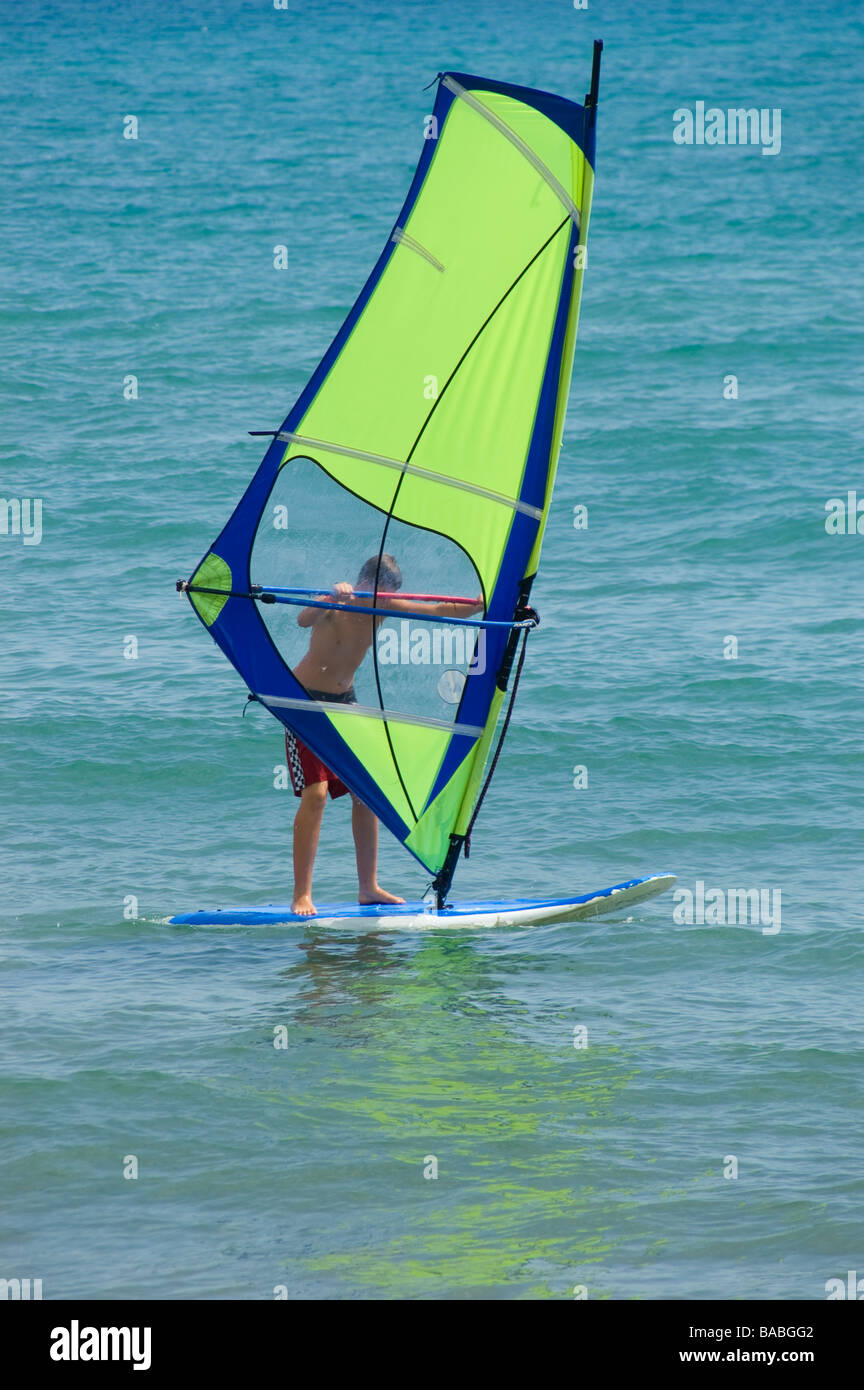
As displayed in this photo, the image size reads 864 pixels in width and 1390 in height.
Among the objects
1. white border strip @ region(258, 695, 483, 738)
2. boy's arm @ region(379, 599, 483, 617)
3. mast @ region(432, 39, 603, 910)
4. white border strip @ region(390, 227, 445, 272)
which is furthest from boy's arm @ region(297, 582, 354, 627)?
white border strip @ region(390, 227, 445, 272)

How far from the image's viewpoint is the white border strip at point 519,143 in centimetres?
660

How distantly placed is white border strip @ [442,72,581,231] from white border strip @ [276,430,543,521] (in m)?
1.15

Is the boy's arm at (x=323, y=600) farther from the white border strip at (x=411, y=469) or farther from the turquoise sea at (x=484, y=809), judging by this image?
the turquoise sea at (x=484, y=809)

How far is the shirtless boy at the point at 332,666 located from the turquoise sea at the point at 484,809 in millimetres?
489

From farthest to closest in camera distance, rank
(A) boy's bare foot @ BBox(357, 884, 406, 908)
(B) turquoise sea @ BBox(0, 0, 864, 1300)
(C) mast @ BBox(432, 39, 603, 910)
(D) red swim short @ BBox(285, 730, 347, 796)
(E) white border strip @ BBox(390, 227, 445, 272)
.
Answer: (A) boy's bare foot @ BBox(357, 884, 406, 908) < (D) red swim short @ BBox(285, 730, 347, 796) < (E) white border strip @ BBox(390, 227, 445, 272) < (C) mast @ BBox(432, 39, 603, 910) < (B) turquoise sea @ BBox(0, 0, 864, 1300)

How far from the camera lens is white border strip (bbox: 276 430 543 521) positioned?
6957 mm

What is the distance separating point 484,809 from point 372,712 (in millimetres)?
2779

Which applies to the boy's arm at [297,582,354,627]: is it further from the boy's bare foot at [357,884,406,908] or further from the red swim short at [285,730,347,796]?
the boy's bare foot at [357,884,406,908]

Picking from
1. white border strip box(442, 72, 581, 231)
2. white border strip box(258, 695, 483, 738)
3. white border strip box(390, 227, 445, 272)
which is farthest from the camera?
white border strip box(258, 695, 483, 738)

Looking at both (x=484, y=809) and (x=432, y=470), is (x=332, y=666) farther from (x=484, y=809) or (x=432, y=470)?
(x=484, y=809)

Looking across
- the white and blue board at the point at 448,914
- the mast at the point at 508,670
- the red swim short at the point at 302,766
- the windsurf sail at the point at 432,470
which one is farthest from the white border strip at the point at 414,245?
the white and blue board at the point at 448,914

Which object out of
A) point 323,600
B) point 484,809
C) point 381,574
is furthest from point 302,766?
point 484,809

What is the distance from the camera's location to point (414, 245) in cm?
682
